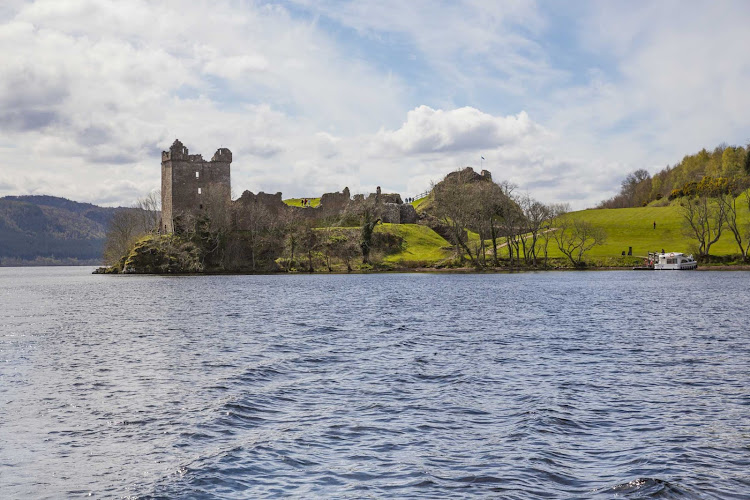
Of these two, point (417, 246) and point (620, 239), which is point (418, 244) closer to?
point (417, 246)

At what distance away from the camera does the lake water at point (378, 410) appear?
1238cm

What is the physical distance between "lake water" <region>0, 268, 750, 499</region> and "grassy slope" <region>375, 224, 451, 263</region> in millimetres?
74635

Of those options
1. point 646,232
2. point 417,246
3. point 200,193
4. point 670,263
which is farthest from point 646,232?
point 200,193

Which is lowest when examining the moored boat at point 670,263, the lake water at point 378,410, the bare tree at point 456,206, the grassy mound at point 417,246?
the lake water at point 378,410

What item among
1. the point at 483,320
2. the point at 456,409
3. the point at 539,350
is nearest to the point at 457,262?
the point at 483,320

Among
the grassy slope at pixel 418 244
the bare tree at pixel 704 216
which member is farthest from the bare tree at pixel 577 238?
the grassy slope at pixel 418 244

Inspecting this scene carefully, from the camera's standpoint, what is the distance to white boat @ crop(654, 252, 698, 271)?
325 feet

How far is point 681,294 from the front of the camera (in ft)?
193

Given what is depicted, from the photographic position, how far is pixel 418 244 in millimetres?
119625

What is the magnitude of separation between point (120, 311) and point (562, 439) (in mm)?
38449

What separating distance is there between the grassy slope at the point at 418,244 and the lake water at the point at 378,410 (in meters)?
74.6

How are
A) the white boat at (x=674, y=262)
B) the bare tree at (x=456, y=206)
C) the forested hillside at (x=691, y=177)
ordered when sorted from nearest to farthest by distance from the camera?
the bare tree at (x=456, y=206)
the white boat at (x=674, y=262)
the forested hillside at (x=691, y=177)

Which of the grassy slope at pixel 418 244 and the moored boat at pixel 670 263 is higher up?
the grassy slope at pixel 418 244

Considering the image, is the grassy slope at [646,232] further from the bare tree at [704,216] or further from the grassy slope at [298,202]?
the grassy slope at [298,202]
